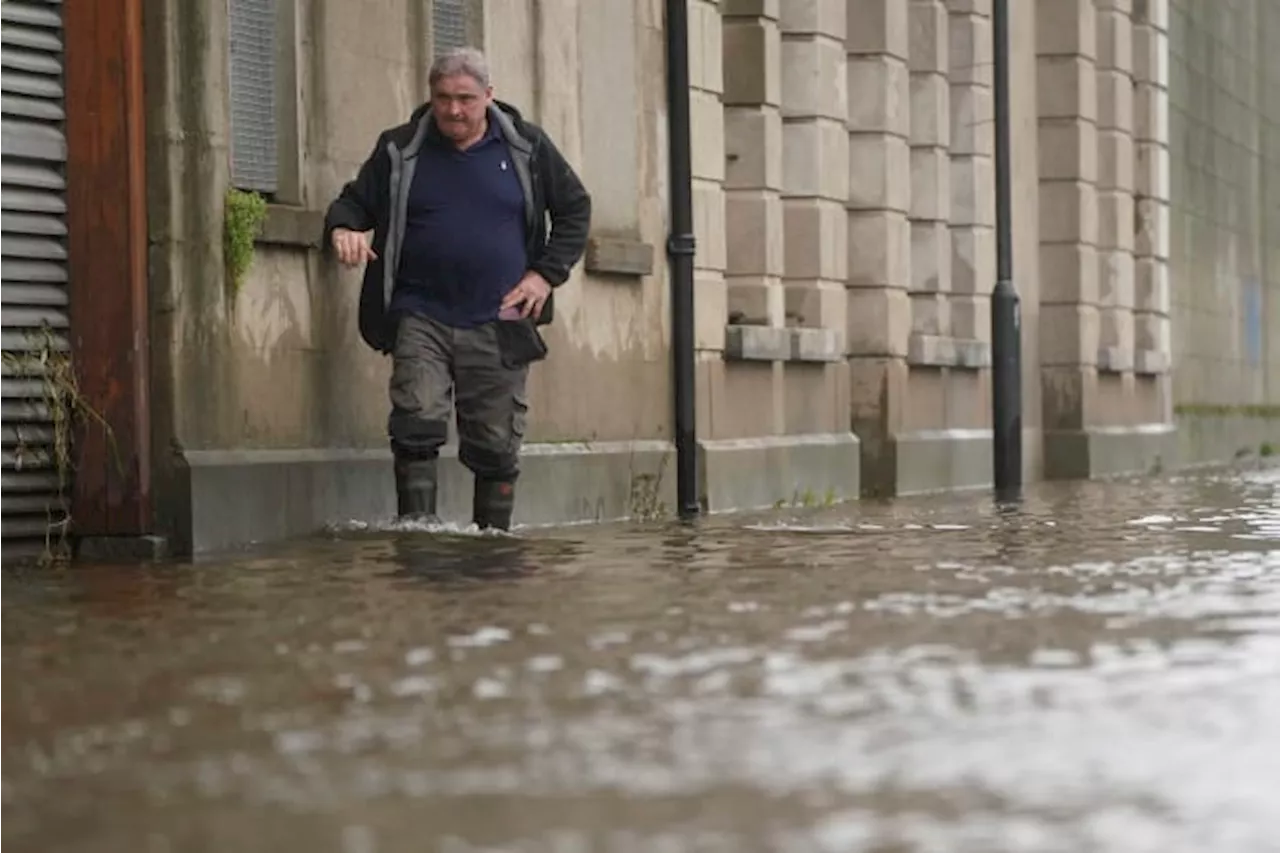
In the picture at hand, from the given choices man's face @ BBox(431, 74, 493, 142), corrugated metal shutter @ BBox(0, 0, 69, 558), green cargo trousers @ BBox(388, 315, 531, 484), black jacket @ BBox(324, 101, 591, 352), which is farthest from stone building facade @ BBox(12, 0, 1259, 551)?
man's face @ BBox(431, 74, 493, 142)

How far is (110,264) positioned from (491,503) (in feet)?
6.05

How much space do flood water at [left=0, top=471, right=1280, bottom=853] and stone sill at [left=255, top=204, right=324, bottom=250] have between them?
2.29 meters

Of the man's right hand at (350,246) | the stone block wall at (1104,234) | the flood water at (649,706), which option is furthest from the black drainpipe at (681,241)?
the stone block wall at (1104,234)

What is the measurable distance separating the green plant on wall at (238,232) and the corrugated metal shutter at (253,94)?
223 mm

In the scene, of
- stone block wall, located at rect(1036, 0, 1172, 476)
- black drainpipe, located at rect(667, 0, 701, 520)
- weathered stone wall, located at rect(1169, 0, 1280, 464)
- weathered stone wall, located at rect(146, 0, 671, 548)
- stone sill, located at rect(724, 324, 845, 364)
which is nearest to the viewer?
weathered stone wall, located at rect(146, 0, 671, 548)

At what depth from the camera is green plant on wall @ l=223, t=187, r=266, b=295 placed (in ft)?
38.7

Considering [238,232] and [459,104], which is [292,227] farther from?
[459,104]

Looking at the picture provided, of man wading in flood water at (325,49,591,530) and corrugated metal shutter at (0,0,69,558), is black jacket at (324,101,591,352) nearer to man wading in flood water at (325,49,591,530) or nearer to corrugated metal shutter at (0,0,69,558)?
man wading in flood water at (325,49,591,530)

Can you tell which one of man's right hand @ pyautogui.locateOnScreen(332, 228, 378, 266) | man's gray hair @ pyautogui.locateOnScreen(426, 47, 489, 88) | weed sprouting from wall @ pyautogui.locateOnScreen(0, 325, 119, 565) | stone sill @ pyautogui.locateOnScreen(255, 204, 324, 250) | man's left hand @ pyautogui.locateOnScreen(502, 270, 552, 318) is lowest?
weed sprouting from wall @ pyautogui.locateOnScreen(0, 325, 119, 565)

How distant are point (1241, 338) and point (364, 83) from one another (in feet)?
66.0

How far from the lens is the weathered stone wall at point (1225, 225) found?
95.4 ft

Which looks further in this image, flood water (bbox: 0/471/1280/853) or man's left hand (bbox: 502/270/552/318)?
man's left hand (bbox: 502/270/552/318)

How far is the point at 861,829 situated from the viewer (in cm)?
418

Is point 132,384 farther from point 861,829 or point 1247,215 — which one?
point 1247,215
